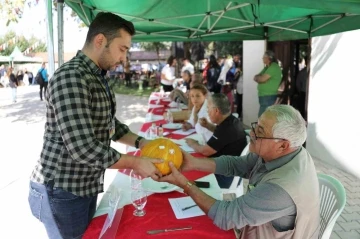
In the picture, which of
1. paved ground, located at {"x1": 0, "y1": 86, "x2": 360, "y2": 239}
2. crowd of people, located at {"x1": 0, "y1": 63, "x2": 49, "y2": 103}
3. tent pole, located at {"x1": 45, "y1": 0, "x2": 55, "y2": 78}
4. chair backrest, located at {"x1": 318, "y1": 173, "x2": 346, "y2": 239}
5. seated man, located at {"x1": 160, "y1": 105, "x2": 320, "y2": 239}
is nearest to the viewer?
seated man, located at {"x1": 160, "y1": 105, "x2": 320, "y2": 239}

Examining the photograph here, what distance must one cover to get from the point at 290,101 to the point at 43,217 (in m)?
8.42

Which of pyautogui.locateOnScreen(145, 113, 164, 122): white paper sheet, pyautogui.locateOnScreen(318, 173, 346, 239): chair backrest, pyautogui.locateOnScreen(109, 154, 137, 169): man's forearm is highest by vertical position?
pyautogui.locateOnScreen(109, 154, 137, 169): man's forearm

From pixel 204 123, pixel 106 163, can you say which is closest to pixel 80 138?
pixel 106 163

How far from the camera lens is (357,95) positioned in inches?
199

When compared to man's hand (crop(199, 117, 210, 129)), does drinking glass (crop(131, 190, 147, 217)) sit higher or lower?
lower

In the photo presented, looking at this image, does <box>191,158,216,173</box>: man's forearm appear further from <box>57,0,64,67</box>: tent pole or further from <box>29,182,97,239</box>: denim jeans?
<box>57,0,64,67</box>: tent pole

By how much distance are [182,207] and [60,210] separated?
70 centimetres

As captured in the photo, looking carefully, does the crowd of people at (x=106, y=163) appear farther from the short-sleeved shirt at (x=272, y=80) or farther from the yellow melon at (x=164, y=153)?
the short-sleeved shirt at (x=272, y=80)

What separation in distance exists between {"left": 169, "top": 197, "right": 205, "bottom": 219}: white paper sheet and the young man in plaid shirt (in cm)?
26

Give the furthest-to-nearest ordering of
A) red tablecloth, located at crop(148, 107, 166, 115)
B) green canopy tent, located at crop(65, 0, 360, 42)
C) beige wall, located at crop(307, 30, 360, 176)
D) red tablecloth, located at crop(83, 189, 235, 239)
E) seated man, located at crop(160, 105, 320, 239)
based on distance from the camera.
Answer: red tablecloth, located at crop(148, 107, 166, 115) → beige wall, located at crop(307, 30, 360, 176) → green canopy tent, located at crop(65, 0, 360, 42) → red tablecloth, located at crop(83, 189, 235, 239) → seated man, located at crop(160, 105, 320, 239)

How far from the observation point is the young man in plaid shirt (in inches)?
62.2

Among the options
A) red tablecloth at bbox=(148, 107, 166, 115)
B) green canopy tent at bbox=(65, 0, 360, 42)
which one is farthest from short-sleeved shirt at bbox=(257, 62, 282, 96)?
red tablecloth at bbox=(148, 107, 166, 115)

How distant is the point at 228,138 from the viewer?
3.33 metres

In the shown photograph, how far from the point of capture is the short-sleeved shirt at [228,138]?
3293mm
